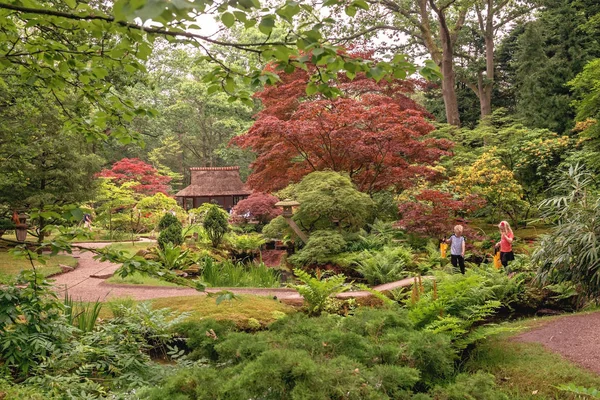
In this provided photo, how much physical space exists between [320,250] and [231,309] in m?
4.10

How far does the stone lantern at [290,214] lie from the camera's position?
9.38 m

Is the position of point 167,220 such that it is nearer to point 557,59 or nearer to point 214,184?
point 214,184

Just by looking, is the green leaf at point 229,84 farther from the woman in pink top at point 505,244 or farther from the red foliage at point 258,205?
the red foliage at point 258,205

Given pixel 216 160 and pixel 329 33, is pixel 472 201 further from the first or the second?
pixel 216 160

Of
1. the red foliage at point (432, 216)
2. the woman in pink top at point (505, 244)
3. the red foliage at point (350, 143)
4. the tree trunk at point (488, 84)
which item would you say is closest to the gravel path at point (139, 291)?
the woman in pink top at point (505, 244)

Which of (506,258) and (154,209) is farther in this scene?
(154,209)

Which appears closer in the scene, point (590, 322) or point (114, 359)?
point (114, 359)

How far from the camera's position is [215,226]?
1084 cm

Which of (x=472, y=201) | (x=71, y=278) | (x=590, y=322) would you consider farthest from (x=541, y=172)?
(x=71, y=278)

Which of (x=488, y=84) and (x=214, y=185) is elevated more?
(x=488, y=84)

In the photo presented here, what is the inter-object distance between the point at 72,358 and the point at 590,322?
527cm

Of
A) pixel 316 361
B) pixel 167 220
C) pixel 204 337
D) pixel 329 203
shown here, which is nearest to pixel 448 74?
pixel 329 203

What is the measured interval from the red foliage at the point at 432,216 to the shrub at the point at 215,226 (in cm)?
428

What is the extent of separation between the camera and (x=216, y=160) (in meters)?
32.3
